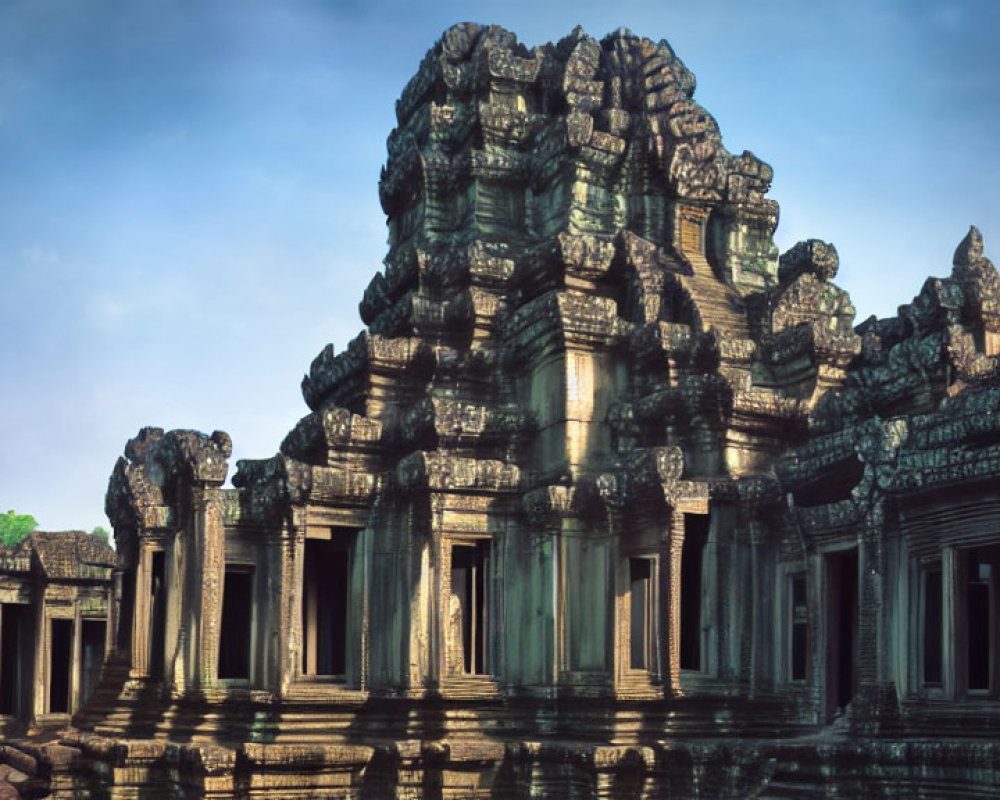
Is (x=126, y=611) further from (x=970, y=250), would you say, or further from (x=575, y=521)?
(x=970, y=250)

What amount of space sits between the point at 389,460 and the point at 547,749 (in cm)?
440

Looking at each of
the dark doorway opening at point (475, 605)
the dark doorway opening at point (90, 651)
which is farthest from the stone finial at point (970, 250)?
the dark doorway opening at point (90, 651)

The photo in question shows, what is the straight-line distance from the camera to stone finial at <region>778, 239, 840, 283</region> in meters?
17.9

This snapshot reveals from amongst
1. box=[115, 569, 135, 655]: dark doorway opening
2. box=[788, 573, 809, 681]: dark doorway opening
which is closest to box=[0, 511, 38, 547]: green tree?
box=[115, 569, 135, 655]: dark doorway opening

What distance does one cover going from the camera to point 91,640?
2630 centimetres

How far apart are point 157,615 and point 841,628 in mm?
8676

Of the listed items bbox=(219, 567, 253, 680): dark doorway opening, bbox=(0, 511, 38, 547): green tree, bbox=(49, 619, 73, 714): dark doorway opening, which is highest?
bbox=(0, 511, 38, 547): green tree

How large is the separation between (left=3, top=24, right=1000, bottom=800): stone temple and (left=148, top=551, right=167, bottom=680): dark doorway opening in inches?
1.7

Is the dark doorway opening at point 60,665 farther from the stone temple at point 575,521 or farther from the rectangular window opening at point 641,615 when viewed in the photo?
the rectangular window opening at point 641,615

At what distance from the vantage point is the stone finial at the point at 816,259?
17922mm

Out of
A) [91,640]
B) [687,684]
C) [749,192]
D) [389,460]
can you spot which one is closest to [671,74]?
[749,192]

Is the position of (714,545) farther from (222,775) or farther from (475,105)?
(475,105)

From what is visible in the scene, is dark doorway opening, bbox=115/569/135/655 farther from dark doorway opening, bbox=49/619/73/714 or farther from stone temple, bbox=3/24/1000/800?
dark doorway opening, bbox=49/619/73/714

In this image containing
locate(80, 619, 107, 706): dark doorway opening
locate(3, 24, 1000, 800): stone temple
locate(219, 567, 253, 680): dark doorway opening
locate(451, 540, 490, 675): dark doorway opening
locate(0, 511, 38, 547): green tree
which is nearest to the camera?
locate(3, 24, 1000, 800): stone temple
